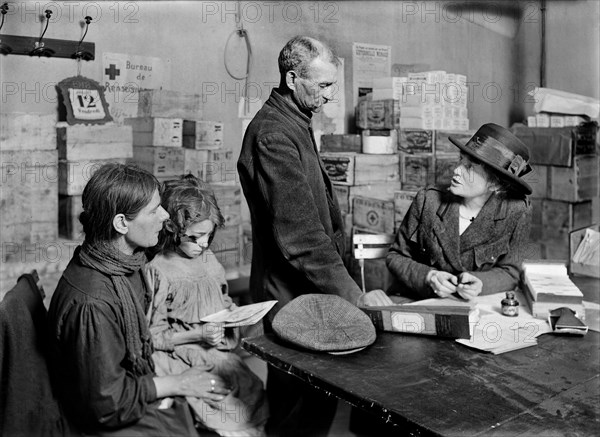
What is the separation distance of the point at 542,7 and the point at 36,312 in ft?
24.5

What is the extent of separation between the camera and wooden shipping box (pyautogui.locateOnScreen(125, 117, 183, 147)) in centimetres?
463

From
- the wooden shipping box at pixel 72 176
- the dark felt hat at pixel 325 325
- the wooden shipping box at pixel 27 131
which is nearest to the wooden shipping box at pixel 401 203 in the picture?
the wooden shipping box at pixel 72 176

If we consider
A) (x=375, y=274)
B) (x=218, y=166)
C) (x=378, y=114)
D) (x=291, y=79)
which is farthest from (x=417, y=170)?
(x=291, y=79)

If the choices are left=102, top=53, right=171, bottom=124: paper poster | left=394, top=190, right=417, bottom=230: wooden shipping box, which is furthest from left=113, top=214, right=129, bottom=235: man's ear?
left=394, top=190, right=417, bottom=230: wooden shipping box

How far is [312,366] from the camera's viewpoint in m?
1.88

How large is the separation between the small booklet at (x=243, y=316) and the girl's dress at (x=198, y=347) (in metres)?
0.27

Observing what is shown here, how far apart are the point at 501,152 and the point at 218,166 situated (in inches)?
102

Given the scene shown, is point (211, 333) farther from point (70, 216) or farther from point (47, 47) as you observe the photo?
point (47, 47)

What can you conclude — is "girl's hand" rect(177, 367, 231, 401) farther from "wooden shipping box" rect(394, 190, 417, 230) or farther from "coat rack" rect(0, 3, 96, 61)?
"wooden shipping box" rect(394, 190, 417, 230)

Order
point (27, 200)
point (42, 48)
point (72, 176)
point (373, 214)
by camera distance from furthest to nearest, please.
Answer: point (373, 214)
point (42, 48)
point (72, 176)
point (27, 200)

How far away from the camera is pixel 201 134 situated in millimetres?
4781

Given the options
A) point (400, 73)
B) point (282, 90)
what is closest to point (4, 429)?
point (282, 90)

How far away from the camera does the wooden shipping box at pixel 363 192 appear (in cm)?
554

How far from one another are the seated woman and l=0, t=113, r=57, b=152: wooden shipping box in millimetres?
2152
